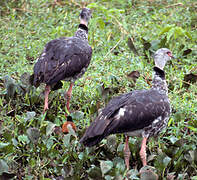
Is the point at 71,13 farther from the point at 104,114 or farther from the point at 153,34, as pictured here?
the point at 104,114

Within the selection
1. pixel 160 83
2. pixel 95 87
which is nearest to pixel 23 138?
pixel 160 83

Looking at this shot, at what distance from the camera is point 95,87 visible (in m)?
4.83

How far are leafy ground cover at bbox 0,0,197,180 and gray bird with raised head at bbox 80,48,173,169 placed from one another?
0.64ft

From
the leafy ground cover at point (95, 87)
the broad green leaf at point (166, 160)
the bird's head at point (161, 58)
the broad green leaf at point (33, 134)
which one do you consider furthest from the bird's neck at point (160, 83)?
the broad green leaf at point (33, 134)

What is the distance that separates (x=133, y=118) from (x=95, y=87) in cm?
150

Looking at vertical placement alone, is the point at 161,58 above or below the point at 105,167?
above

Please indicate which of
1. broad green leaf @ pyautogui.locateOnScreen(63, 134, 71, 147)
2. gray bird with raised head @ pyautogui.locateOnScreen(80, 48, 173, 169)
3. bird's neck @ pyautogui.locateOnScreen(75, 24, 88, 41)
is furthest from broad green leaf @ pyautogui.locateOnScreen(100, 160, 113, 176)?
bird's neck @ pyautogui.locateOnScreen(75, 24, 88, 41)

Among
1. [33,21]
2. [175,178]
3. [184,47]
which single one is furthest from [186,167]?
[33,21]

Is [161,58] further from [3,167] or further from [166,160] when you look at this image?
[3,167]

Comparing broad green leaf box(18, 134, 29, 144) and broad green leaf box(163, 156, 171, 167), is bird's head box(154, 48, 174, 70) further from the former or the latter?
broad green leaf box(18, 134, 29, 144)

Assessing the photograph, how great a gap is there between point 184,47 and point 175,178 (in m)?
2.97

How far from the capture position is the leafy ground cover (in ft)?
11.4

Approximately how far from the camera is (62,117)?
168 inches

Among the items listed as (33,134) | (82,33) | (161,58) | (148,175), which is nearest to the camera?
(148,175)
